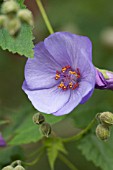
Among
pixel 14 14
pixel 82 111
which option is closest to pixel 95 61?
pixel 82 111

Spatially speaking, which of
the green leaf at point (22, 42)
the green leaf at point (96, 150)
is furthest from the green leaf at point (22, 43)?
the green leaf at point (96, 150)

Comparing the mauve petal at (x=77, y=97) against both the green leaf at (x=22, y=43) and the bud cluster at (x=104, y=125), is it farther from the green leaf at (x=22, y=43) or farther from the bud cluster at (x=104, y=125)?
the green leaf at (x=22, y=43)

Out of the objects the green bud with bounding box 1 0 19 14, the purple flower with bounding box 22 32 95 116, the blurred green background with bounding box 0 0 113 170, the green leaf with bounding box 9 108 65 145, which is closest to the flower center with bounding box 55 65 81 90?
the purple flower with bounding box 22 32 95 116

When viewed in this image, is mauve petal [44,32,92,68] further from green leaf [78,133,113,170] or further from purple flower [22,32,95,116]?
green leaf [78,133,113,170]

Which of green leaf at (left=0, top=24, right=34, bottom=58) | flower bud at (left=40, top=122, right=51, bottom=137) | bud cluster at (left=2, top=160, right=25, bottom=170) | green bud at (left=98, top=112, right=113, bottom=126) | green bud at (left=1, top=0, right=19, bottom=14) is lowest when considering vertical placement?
bud cluster at (left=2, top=160, right=25, bottom=170)

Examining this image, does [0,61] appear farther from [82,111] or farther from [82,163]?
[82,111]

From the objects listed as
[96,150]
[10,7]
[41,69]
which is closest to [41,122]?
[41,69]

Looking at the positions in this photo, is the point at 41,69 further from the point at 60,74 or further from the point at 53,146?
the point at 53,146

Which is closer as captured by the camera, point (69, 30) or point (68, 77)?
point (68, 77)
